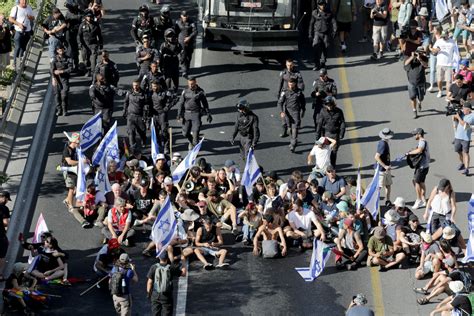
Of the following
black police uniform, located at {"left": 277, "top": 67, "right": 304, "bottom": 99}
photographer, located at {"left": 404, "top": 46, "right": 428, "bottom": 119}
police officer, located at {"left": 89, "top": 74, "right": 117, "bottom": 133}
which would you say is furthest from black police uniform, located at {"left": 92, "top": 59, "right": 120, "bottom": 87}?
photographer, located at {"left": 404, "top": 46, "right": 428, "bottom": 119}

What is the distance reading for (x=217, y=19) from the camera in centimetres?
3662

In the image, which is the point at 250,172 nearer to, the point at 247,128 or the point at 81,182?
the point at 247,128

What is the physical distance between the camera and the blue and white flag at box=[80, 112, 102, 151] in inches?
1225

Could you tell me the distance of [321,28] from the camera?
120ft

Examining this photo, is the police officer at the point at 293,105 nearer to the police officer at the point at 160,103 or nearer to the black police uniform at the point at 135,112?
the police officer at the point at 160,103

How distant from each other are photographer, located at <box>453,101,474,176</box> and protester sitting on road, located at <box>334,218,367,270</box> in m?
4.23

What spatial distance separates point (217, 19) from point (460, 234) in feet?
33.0

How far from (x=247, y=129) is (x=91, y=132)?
3.31 m

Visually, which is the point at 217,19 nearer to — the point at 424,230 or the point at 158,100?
the point at 158,100

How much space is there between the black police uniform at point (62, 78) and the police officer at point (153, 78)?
175 centimetres

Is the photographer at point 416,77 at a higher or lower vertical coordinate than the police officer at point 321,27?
lower

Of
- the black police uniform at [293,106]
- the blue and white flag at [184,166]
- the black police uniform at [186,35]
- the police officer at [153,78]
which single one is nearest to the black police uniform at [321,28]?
the black police uniform at [186,35]

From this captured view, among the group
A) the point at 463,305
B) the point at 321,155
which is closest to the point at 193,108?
the point at 321,155

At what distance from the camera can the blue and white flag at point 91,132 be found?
3112cm
